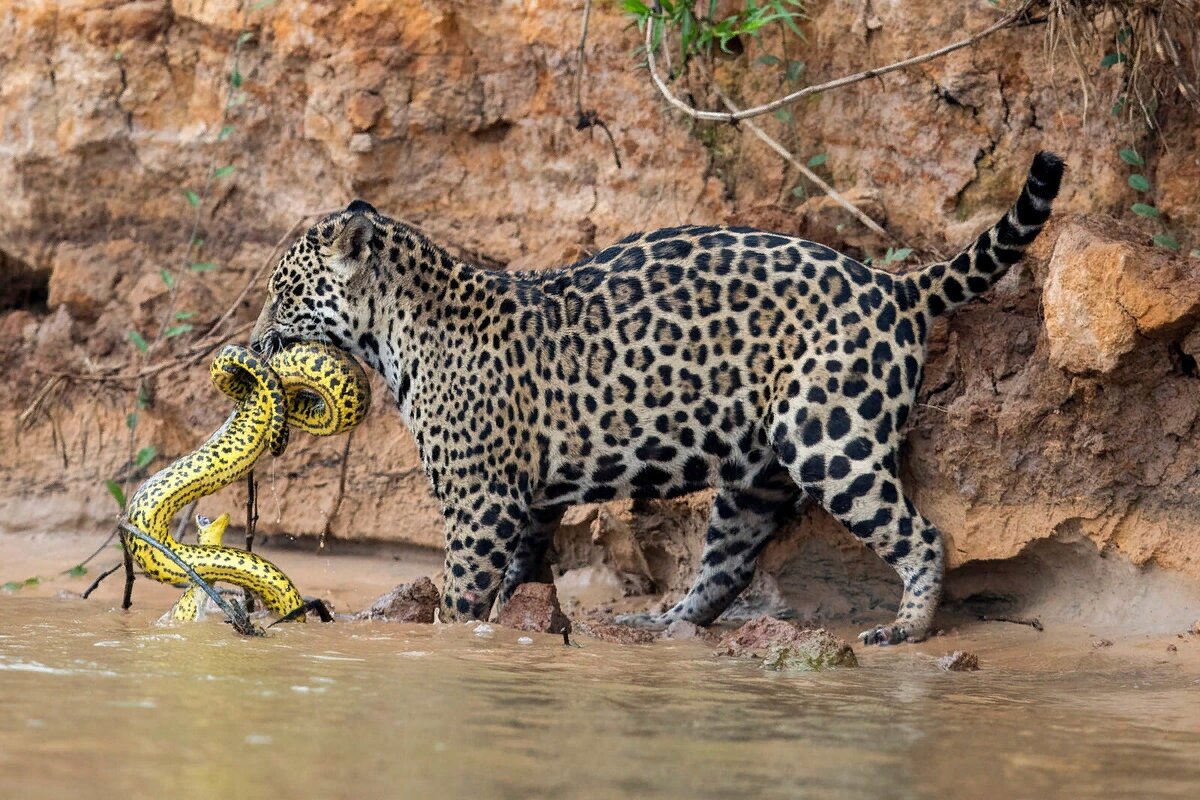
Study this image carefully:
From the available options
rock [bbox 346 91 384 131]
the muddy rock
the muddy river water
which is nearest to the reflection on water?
the muddy river water

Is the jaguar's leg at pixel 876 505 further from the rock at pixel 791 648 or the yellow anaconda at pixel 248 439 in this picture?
the yellow anaconda at pixel 248 439

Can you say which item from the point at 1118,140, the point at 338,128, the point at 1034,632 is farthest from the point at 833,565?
the point at 338,128

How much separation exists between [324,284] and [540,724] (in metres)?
3.68

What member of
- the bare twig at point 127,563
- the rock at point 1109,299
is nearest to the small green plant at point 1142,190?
the rock at point 1109,299

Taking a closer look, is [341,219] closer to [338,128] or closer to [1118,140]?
[338,128]

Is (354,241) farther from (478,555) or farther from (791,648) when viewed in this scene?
(791,648)

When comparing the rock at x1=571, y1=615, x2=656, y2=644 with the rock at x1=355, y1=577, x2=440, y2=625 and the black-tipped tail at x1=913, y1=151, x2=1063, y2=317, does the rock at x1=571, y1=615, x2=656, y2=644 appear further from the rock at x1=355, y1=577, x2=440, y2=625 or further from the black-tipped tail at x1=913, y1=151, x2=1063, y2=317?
the black-tipped tail at x1=913, y1=151, x2=1063, y2=317

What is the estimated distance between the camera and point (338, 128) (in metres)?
9.41

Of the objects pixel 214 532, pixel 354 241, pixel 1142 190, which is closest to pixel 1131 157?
pixel 1142 190

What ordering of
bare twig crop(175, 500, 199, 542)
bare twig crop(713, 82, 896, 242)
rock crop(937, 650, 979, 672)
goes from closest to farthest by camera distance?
rock crop(937, 650, 979, 672) → bare twig crop(713, 82, 896, 242) → bare twig crop(175, 500, 199, 542)

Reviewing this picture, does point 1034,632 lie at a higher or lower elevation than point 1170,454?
lower

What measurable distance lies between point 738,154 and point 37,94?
15.3 feet

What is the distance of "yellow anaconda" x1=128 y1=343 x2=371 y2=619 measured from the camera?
665 centimetres

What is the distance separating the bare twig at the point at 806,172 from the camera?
7848mm
